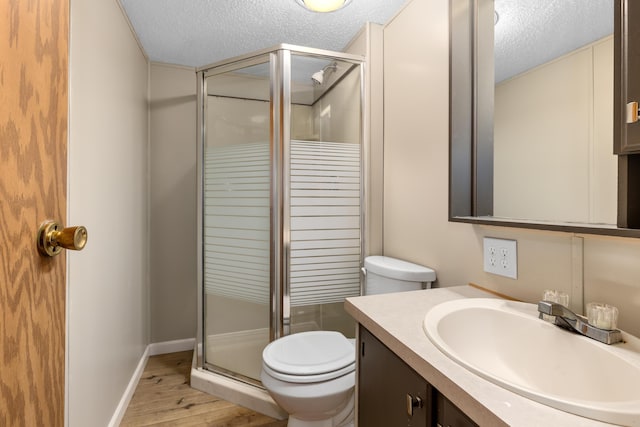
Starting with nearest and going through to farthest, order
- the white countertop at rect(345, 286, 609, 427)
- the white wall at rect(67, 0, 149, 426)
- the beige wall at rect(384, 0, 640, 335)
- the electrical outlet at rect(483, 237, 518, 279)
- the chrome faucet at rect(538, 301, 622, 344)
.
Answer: the white countertop at rect(345, 286, 609, 427) → the chrome faucet at rect(538, 301, 622, 344) → the beige wall at rect(384, 0, 640, 335) → the electrical outlet at rect(483, 237, 518, 279) → the white wall at rect(67, 0, 149, 426)

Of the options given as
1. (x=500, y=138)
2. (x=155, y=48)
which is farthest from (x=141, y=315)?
(x=500, y=138)

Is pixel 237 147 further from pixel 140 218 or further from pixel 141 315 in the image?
pixel 141 315

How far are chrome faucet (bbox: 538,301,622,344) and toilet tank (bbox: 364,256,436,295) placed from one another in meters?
0.66

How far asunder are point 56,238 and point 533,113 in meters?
1.50

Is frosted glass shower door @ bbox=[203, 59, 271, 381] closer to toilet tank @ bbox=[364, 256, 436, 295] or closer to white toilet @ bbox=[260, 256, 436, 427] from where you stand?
white toilet @ bbox=[260, 256, 436, 427]

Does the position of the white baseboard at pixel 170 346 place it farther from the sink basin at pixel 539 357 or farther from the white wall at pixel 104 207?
the sink basin at pixel 539 357

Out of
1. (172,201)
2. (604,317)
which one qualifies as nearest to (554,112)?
(604,317)

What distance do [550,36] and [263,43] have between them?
67.2 inches

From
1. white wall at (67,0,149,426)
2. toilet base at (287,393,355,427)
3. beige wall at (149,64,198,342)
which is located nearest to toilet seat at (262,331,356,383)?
Result: toilet base at (287,393,355,427)

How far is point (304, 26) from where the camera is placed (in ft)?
6.41

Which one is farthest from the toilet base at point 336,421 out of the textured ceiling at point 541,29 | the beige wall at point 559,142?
the textured ceiling at point 541,29

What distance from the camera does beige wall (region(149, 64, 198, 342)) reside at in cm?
247

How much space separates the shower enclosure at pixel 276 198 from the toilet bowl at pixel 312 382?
0.41 metres

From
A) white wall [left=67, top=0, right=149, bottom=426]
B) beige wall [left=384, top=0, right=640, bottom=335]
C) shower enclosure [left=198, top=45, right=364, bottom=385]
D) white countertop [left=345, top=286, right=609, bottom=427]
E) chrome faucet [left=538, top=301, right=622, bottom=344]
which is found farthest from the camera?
shower enclosure [left=198, top=45, right=364, bottom=385]
